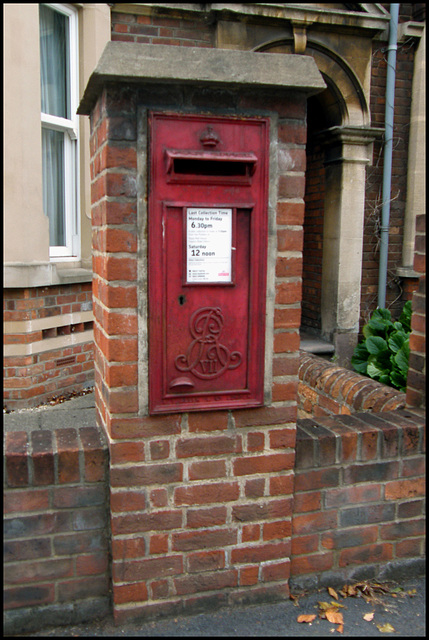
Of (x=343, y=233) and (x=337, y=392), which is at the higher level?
(x=343, y=233)

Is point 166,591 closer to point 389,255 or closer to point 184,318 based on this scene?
point 184,318

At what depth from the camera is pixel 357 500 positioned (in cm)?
246

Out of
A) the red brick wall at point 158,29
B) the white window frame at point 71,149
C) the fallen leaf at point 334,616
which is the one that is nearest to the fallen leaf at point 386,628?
the fallen leaf at point 334,616

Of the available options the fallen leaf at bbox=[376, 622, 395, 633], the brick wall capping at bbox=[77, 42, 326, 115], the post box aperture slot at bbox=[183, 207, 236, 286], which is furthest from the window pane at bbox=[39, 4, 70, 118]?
the fallen leaf at bbox=[376, 622, 395, 633]

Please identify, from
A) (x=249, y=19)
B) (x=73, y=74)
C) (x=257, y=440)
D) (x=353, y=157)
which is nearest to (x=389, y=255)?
(x=353, y=157)

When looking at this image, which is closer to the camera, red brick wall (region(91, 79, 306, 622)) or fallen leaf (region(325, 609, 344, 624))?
red brick wall (region(91, 79, 306, 622))

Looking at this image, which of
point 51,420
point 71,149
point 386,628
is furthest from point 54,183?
point 386,628

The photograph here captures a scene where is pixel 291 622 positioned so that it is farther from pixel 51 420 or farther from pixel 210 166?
pixel 51 420

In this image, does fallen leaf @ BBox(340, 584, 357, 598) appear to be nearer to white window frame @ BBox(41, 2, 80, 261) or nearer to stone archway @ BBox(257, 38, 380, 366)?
white window frame @ BBox(41, 2, 80, 261)

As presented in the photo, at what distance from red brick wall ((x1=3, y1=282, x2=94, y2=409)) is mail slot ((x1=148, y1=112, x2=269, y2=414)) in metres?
3.02

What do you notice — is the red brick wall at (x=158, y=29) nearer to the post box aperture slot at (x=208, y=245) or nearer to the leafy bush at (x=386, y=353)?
the leafy bush at (x=386, y=353)

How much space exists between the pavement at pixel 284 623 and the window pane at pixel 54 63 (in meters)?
4.60

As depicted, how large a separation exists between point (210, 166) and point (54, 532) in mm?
1529

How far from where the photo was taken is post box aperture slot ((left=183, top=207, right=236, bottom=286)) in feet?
6.54
